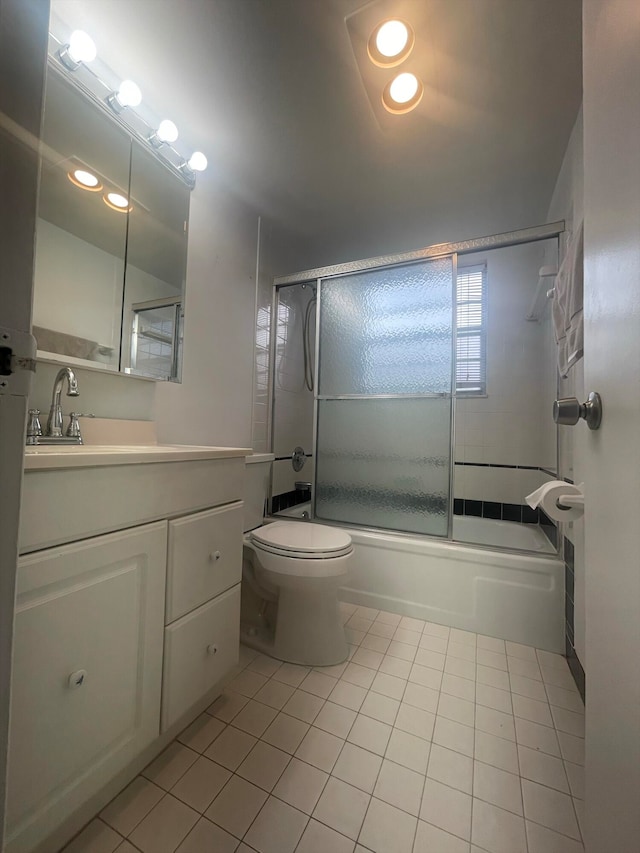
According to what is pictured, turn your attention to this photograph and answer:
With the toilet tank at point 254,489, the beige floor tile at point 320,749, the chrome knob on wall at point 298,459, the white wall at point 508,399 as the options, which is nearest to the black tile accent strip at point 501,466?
the white wall at point 508,399

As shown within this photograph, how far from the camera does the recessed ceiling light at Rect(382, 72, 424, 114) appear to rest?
121 centimetres

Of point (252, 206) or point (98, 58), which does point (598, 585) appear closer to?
point (98, 58)

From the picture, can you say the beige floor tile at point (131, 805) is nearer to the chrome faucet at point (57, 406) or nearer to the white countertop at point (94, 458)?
the white countertop at point (94, 458)

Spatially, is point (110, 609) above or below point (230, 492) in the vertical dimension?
below

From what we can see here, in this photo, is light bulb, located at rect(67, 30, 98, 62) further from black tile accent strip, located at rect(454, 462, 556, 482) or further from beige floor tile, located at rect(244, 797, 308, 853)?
black tile accent strip, located at rect(454, 462, 556, 482)

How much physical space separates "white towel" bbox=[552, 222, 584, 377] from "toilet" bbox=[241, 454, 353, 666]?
114 cm

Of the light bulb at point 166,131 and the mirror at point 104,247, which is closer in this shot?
the mirror at point 104,247

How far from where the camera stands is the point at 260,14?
41.4 inches

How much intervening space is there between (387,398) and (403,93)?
123 cm

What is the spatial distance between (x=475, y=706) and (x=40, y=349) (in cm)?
181

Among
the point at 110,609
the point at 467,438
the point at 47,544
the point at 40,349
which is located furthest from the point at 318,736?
the point at 467,438

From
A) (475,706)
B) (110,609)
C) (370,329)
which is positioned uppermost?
→ (370,329)

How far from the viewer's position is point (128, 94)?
122 centimetres

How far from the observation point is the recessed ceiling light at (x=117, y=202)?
4.09 feet
